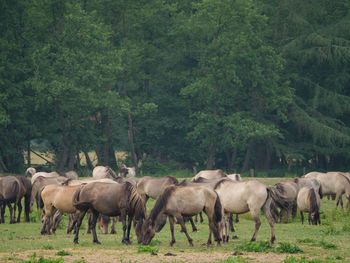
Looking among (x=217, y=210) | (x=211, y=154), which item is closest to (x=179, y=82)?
(x=211, y=154)

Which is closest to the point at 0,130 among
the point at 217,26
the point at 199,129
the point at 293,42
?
the point at 199,129

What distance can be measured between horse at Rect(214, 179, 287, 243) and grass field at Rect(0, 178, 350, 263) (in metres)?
0.74

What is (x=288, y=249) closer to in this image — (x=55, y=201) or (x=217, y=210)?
(x=217, y=210)

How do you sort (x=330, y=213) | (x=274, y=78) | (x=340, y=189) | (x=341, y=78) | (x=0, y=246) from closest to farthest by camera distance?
(x=0, y=246) → (x=330, y=213) → (x=340, y=189) → (x=274, y=78) → (x=341, y=78)

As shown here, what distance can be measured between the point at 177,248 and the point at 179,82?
4129cm

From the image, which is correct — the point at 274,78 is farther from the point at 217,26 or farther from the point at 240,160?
the point at 240,160

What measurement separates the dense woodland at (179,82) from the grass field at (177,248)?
27540 mm

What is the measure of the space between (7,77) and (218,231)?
1407 inches

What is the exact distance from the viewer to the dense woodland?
4822 centimetres

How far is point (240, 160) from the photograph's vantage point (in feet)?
193

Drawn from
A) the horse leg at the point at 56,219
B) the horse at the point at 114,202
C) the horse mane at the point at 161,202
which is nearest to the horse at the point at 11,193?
the horse leg at the point at 56,219

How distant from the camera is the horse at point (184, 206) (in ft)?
54.9

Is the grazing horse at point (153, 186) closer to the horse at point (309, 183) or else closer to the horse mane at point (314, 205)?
the horse mane at point (314, 205)

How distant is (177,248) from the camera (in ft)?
53.3
